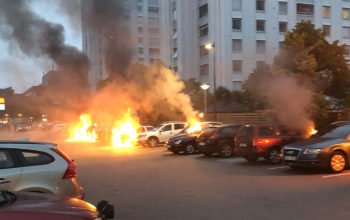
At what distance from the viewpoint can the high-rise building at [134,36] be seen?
2884 centimetres

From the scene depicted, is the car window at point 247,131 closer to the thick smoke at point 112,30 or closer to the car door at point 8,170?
the car door at point 8,170

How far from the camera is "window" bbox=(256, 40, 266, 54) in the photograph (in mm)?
59506

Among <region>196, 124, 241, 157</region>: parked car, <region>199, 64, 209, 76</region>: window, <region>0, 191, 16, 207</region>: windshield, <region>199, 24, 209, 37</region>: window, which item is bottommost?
<region>196, 124, 241, 157</region>: parked car

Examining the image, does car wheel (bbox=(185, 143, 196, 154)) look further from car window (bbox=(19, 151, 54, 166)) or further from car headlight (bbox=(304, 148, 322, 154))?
car window (bbox=(19, 151, 54, 166))

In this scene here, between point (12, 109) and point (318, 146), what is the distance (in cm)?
6932

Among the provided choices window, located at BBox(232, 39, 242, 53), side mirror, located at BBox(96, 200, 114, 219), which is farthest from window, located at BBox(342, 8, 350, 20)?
side mirror, located at BBox(96, 200, 114, 219)

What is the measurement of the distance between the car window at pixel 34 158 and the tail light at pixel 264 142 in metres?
10.5

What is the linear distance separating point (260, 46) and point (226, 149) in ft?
137

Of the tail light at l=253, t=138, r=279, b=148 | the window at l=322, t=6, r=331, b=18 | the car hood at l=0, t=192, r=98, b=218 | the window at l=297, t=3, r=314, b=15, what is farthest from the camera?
the window at l=322, t=6, r=331, b=18

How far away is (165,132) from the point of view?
103 ft

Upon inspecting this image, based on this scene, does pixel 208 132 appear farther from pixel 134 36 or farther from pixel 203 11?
pixel 203 11

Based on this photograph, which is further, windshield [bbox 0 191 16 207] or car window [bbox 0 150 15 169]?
car window [bbox 0 150 15 169]

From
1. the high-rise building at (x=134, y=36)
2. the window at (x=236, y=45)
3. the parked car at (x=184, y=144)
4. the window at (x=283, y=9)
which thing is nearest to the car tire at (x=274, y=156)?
the parked car at (x=184, y=144)

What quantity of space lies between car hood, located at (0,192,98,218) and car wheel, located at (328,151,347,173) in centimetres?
1069
